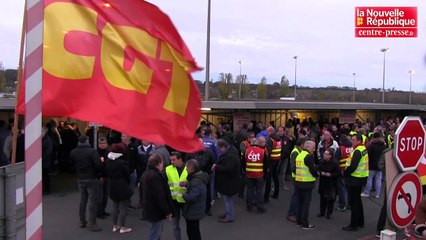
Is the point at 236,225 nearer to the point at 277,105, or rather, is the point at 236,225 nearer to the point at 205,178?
the point at 205,178

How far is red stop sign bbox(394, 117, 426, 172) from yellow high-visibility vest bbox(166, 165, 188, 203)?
457 centimetres

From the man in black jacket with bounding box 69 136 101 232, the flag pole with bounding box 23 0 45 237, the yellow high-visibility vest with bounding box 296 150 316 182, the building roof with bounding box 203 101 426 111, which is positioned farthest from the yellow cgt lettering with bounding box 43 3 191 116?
the building roof with bounding box 203 101 426 111

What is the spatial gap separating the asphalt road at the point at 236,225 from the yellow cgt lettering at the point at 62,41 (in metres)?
5.44

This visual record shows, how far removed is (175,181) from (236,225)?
2514 mm

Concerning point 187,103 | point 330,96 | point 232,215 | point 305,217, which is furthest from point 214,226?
point 330,96

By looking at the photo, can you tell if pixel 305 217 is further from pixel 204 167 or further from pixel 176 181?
pixel 176 181

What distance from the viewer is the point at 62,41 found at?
4.14 meters

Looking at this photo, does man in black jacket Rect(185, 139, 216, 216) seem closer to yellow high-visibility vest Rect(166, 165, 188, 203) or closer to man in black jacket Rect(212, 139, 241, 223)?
man in black jacket Rect(212, 139, 241, 223)

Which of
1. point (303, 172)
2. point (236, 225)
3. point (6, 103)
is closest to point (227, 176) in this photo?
point (236, 225)

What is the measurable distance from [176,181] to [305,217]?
3.30 meters

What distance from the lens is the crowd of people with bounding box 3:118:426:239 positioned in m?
7.68

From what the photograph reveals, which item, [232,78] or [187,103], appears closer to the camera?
[187,103]

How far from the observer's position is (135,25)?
14.4ft

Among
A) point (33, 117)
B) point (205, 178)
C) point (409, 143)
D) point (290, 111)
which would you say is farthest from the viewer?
point (290, 111)
